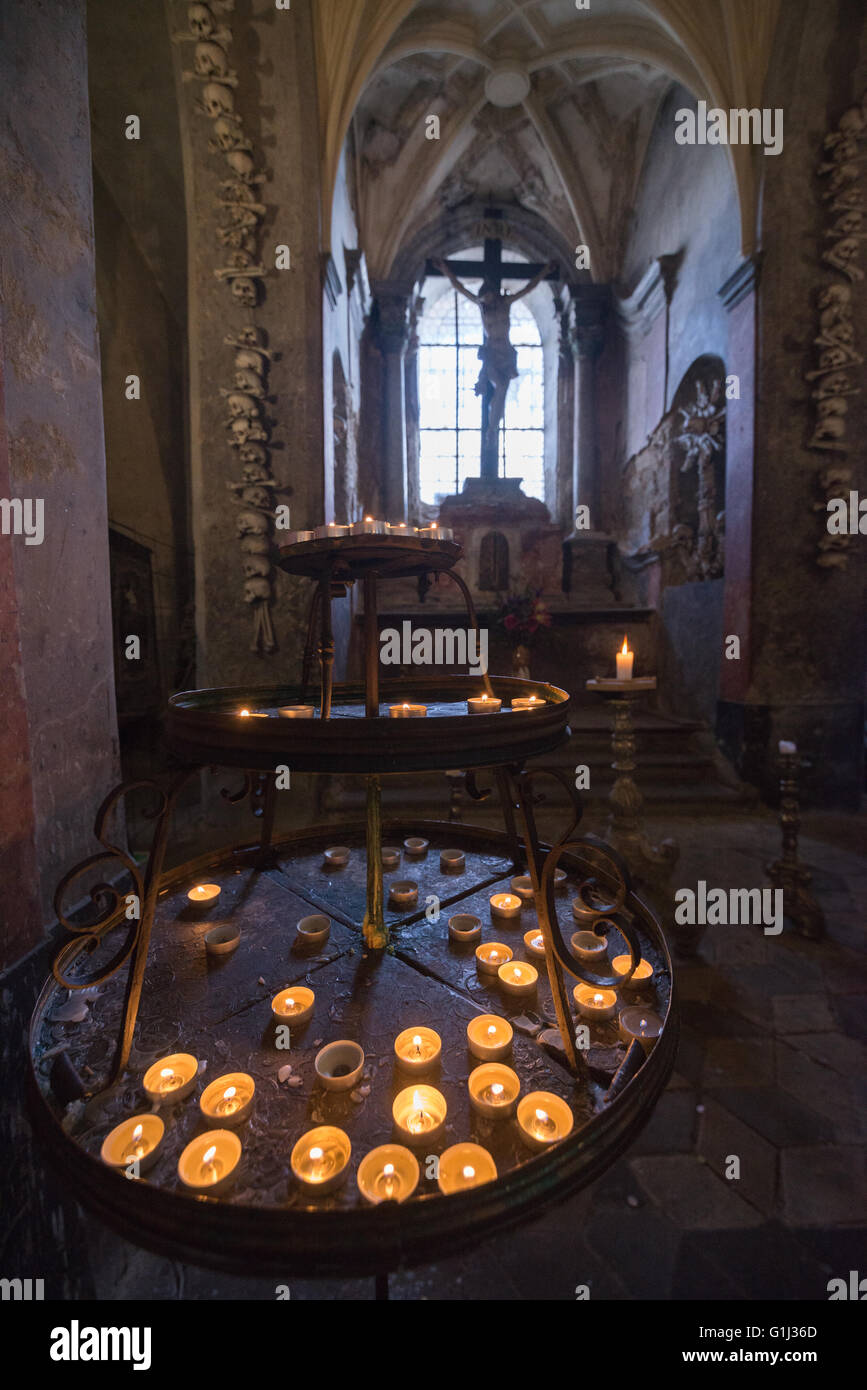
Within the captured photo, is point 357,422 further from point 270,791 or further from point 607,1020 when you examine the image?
point 607,1020

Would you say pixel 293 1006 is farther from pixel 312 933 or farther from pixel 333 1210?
pixel 333 1210

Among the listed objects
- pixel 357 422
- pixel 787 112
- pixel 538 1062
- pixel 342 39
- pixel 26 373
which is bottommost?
pixel 538 1062

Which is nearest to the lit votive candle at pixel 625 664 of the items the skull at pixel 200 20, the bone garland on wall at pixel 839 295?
the bone garland on wall at pixel 839 295

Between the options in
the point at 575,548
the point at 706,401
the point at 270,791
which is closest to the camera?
the point at 270,791

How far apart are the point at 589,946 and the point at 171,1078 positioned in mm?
1020

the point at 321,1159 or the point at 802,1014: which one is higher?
the point at 321,1159

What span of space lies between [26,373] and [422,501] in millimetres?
9533

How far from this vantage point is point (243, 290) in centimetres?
418

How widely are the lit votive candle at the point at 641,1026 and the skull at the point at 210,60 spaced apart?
247 inches

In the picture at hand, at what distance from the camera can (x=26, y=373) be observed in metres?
1.54

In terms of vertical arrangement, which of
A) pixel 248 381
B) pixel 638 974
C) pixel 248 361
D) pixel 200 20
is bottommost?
pixel 638 974

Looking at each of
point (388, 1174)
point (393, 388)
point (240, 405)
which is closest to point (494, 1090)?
point (388, 1174)

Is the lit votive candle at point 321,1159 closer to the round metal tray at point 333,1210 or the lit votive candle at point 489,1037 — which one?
the round metal tray at point 333,1210

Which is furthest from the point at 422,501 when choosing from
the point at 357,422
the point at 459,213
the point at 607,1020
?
the point at 607,1020
